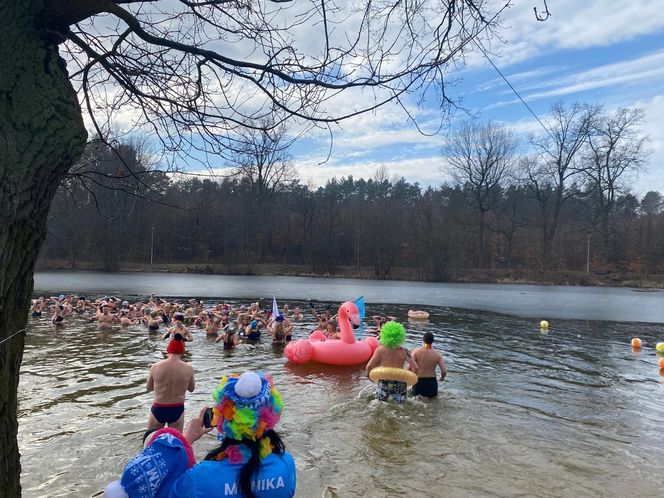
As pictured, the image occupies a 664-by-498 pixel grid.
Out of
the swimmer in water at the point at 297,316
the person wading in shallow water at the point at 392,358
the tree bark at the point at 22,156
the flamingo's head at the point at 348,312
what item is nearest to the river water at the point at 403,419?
the person wading in shallow water at the point at 392,358

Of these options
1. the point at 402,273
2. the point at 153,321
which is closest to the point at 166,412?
the point at 153,321

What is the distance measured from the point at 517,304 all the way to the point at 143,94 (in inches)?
1063

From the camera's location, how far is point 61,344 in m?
12.5

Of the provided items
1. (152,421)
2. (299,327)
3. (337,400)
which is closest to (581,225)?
(299,327)

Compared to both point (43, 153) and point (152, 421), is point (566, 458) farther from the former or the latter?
point (43, 153)

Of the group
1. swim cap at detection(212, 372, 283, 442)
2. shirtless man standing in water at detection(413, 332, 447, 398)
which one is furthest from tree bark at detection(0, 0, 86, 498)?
shirtless man standing in water at detection(413, 332, 447, 398)

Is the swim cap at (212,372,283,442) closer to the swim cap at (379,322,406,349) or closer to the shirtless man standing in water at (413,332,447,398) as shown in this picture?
the swim cap at (379,322,406,349)

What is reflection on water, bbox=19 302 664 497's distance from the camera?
5.40 meters

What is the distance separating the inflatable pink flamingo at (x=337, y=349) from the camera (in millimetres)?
11023

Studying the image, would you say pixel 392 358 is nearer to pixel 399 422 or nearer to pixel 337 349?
pixel 399 422

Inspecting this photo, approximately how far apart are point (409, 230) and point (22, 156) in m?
50.7

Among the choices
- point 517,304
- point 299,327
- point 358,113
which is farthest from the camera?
point 517,304

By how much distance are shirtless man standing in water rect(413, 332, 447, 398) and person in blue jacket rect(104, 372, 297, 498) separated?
5827 mm

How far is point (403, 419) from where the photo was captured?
7.41 meters
